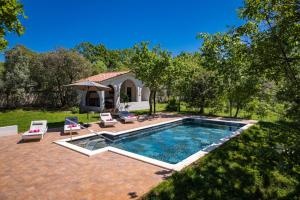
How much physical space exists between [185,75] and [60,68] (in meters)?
15.9

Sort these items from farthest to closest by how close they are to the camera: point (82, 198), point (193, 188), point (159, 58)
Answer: point (159, 58) → point (193, 188) → point (82, 198)

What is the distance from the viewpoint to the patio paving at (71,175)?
16.8 feet

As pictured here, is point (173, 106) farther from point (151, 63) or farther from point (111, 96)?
point (111, 96)

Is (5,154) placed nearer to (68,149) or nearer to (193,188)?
(68,149)

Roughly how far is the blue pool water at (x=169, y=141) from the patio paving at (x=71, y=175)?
96.6 inches

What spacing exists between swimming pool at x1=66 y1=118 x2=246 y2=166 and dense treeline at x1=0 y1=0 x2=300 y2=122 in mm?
2800

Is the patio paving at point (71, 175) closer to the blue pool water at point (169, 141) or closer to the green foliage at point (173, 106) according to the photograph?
→ the blue pool water at point (169, 141)

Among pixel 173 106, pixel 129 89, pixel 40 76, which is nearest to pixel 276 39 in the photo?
pixel 173 106

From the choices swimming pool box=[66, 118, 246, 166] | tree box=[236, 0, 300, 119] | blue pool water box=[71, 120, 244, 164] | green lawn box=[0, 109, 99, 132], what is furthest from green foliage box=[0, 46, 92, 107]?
tree box=[236, 0, 300, 119]

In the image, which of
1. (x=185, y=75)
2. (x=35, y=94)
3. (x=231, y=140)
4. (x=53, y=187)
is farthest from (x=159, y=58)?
(x=35, y=94)

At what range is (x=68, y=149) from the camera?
8812 mm

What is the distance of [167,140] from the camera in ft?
40.8

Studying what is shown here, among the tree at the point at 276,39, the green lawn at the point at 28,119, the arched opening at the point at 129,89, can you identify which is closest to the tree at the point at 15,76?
the green lawn at the point at 28,119

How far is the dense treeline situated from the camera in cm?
406
